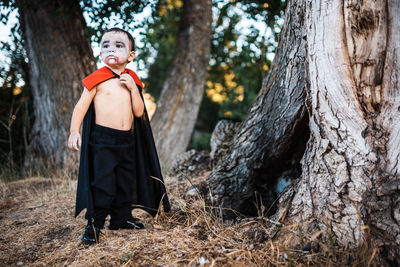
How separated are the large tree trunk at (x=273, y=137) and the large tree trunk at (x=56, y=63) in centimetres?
298

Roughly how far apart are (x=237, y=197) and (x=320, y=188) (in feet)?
3.51

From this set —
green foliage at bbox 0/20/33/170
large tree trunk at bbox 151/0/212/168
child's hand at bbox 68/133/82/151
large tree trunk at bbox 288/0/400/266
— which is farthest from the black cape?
green foliage at bbox 0/20/33/170

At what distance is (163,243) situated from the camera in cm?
231

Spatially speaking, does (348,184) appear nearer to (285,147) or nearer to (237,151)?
(285,147)

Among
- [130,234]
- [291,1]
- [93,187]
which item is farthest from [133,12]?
[130,234]

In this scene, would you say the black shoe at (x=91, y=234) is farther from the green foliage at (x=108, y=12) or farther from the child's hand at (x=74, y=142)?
the green foliage at (x=108, y=12)

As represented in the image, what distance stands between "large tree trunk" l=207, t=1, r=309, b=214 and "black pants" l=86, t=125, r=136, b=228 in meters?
0.93

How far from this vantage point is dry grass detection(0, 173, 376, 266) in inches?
80.4

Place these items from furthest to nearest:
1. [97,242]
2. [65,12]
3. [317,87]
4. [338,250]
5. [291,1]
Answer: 1. [65,12]
2. [291,1]
3. [97,242]
4. [317,87]
5. [338,250]

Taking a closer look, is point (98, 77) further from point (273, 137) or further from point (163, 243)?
point (273, 137)

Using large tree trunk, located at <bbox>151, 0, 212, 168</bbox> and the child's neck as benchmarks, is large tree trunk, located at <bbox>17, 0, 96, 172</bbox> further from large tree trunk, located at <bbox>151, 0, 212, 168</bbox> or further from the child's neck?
the child's neck

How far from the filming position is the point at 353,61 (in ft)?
6.66

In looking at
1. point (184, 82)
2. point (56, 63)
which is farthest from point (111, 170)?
point (184, 82)

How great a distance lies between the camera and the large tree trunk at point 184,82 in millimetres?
5770
